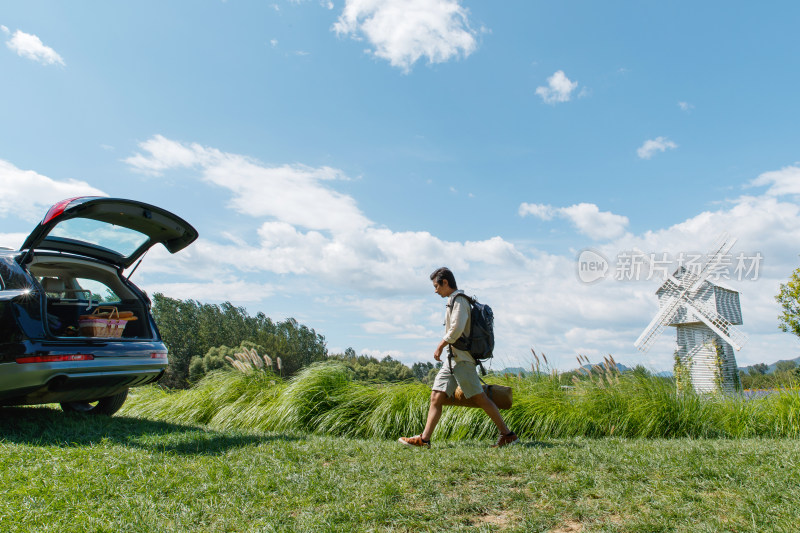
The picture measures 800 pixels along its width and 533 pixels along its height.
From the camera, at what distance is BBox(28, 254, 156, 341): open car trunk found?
6594 mm

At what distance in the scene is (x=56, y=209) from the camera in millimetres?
5781

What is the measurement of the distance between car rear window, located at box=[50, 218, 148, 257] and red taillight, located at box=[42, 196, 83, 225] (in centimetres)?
31

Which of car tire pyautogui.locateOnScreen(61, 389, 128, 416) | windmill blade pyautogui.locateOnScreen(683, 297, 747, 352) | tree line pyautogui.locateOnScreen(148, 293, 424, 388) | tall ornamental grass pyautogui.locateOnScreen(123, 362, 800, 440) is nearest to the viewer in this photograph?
tall ornamental grass pyautogui.locateOnScreen(123, 362, 800, 440)

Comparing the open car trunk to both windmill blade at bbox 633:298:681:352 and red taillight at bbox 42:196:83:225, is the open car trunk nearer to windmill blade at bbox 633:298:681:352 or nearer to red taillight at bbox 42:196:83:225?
red taillight at bbox 42:196:83:225

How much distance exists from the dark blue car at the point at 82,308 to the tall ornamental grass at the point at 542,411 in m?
2.07

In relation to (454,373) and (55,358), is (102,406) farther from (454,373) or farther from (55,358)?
(454,373)

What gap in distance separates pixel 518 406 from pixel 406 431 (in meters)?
1.49

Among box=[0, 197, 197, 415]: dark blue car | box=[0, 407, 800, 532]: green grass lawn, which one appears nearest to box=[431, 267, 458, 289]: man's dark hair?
box=[0, 407, 800, 532]: green grass lawn

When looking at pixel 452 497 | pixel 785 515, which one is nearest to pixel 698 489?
pixel 785 515

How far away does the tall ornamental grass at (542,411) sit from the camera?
6883mm

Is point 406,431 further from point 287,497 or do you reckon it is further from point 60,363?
point 60,363

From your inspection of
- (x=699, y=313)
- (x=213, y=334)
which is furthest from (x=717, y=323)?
(x=213, y=334)

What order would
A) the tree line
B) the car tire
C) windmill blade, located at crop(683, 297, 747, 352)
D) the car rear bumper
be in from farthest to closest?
1. the tree line
2. windmill blade, located at crop(683, 297, 747, 352)
3. the car tire
4. the car rear bumper

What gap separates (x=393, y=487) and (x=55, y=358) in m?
4.09
